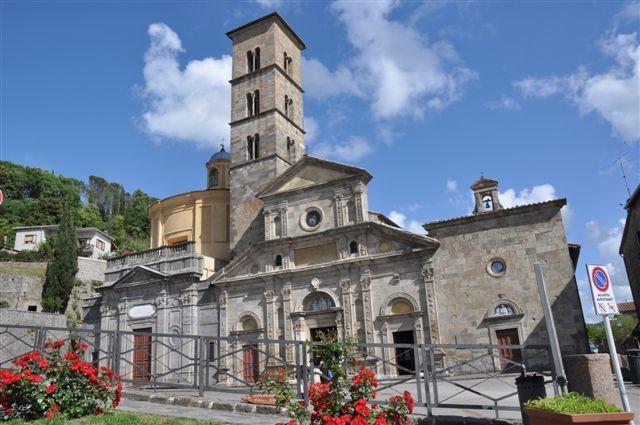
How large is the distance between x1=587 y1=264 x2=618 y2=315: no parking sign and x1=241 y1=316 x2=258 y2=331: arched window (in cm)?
2028

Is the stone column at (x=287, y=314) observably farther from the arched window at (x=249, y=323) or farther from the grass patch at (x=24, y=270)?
the grass patch at (x=24, y=270)

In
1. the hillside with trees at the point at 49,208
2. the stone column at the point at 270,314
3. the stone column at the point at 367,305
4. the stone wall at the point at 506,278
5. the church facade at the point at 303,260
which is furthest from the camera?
the hillside with trees at the point at 49,208

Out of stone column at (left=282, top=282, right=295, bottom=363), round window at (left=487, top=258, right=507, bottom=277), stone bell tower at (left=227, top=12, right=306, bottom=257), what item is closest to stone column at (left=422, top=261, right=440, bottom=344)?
round window at (left=487, top=258, right=507, bottom=277)


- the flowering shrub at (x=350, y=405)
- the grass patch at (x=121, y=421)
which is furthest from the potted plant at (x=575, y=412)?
the grass patch at (x=121, y=421)

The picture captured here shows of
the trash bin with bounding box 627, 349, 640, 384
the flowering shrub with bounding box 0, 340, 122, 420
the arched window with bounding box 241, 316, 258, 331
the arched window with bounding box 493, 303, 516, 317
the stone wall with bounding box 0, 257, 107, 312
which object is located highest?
the stone wall with bounding box 0, 257, 107, 312

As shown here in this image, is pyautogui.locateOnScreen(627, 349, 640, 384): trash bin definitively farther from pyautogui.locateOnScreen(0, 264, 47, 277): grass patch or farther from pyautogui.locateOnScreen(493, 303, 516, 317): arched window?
pyautogui.locateOnScreen(0, 264, 47, 277): grass patch

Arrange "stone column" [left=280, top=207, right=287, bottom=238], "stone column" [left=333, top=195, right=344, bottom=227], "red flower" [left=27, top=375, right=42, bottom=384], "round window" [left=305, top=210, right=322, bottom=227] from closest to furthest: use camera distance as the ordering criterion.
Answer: "red flower" [left=27, top=375, right=42, bottom=384], "stone column" [left=333, top=195, right=344, bottom=227], "round window" [left=305, top=210, right=322, bottom=227], "stone column" [left=280, top=207, right=287, bottom=238]

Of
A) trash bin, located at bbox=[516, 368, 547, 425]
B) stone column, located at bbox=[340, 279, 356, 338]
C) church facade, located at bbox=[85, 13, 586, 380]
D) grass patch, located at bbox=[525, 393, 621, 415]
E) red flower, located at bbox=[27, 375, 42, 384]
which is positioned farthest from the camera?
stone column, located at bbox=[340, 279, 356, 338]

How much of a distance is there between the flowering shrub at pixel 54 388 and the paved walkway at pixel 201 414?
102cm

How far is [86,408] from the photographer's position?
8875 millimetres

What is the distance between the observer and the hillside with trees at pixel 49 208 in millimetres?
65500

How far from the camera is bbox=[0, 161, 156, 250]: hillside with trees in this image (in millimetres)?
65500

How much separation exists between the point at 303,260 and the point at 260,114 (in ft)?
35.1

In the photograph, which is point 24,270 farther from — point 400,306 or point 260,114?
point 400,306
